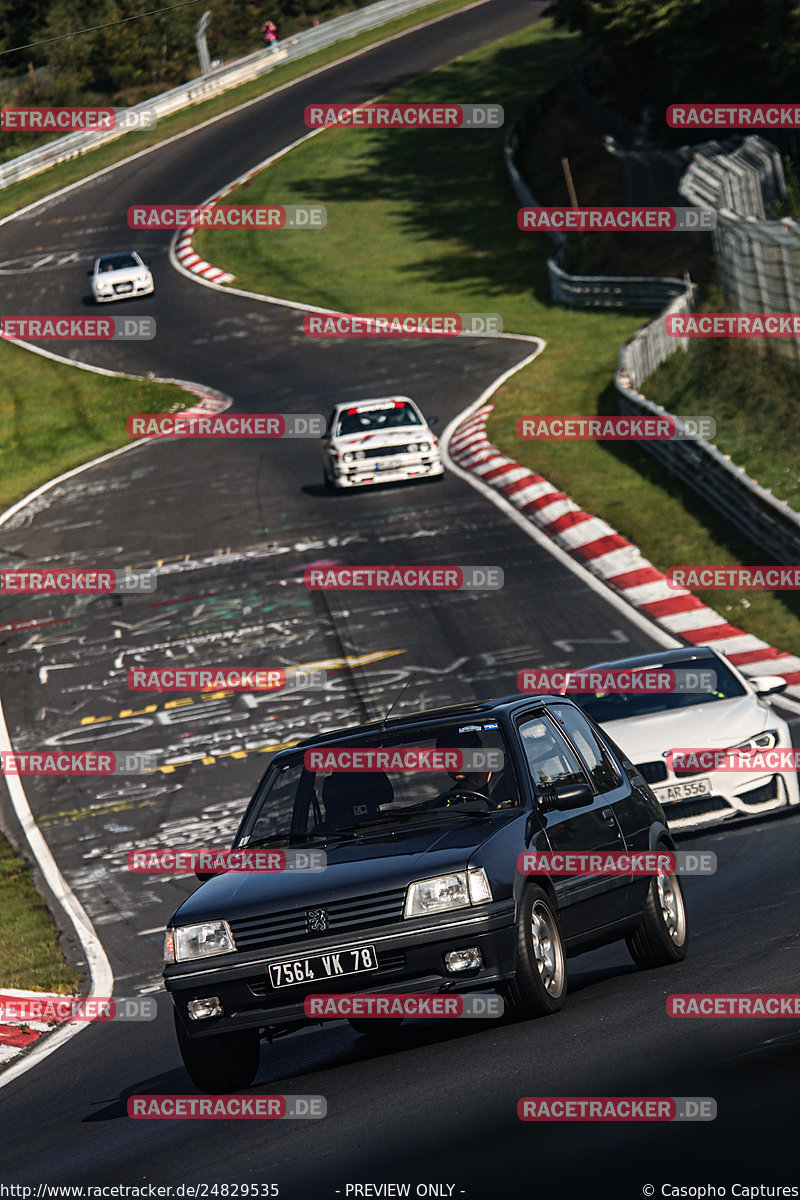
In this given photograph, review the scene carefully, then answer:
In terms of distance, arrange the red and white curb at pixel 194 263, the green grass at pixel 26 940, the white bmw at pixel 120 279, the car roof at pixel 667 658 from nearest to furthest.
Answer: the green grass at pixel 26 940 → the car roof at pixel 667 658 → the white bmw at pixel 120 279 → the red and white curb at pixel 194 263

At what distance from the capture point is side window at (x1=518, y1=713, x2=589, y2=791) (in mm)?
8469

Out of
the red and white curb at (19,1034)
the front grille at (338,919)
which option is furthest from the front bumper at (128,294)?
the front grille at (338,919)

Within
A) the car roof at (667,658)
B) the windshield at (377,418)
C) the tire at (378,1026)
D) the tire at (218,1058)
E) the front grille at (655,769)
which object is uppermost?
the tire at (218,1058)

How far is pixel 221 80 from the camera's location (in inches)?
2808

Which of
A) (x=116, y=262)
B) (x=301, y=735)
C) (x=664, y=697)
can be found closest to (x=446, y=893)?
(x=664, y=697)

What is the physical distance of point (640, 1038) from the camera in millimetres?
7230

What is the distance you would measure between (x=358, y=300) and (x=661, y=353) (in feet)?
52.6

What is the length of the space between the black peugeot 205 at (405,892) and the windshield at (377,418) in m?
20.3

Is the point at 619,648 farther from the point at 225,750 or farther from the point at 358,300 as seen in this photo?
the point at 358,300

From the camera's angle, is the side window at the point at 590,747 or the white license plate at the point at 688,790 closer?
the side window at the point at 590,747

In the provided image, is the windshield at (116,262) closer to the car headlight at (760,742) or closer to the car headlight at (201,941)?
the car headlight at (760,742)

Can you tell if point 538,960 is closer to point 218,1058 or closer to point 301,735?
point 218,1058

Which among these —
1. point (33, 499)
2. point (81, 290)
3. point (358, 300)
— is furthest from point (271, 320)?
point (33, 499)

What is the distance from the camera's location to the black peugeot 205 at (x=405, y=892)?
24.3 ft
